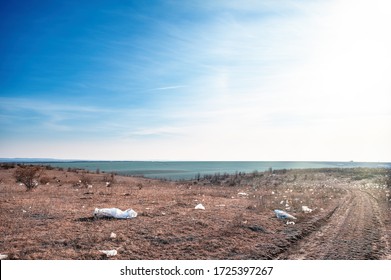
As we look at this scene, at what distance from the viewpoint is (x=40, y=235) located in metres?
8.09

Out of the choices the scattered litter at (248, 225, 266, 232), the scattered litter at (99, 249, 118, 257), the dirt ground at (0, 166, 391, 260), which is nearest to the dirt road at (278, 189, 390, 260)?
the dirt ground at (0, 166, 391, 260)

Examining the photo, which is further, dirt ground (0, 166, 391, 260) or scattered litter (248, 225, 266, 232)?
scattered litter (248, 225, 266, 232)

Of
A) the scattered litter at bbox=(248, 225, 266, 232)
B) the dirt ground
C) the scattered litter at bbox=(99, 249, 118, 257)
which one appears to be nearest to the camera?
the scattered litter at bbox=(99, 249, 118, 257)

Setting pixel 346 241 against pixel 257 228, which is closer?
pixel 346 241

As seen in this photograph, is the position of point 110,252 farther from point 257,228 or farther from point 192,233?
point 257,228

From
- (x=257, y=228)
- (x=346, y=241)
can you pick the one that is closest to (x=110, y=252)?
(x=257, y=228)

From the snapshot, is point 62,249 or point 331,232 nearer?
point 62,249

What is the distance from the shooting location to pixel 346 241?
813 centimetres

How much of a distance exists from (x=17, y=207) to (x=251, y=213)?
9.10m

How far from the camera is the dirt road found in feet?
23.2

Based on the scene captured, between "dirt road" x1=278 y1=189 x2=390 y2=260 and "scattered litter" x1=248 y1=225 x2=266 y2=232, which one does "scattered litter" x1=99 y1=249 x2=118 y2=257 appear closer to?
"dirt road" x1=278 y1=189 x2=390 y2=260
